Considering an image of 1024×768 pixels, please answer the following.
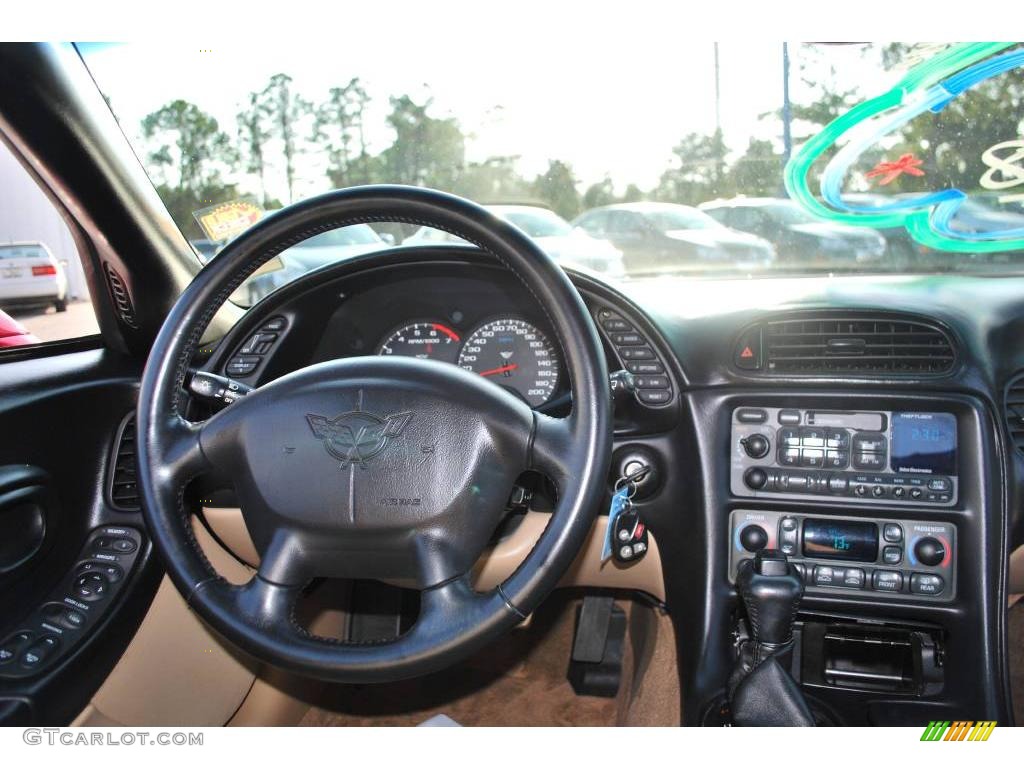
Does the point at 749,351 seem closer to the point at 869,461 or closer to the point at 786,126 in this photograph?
the point at 869,461

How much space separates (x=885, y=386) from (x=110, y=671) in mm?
1848

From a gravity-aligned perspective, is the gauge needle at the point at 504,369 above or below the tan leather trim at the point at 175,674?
above

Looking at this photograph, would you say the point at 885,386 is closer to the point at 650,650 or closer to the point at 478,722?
the point at 650,650

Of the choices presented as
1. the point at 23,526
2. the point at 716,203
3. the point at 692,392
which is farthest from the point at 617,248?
the point at 23,526

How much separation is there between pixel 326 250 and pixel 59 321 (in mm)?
766

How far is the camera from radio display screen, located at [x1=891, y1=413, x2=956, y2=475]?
2000mm

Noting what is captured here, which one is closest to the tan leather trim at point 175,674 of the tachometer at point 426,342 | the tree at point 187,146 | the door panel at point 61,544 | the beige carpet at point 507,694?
the door panel at point 61,544

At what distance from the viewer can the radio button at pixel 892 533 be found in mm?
2023

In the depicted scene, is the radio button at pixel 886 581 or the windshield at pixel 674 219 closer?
the radio button at pixel 886 581

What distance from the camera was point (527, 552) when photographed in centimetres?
200

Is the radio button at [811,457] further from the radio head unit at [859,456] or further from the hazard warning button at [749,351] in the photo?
the hazard warning button at [749,351]

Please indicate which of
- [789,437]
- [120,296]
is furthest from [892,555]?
[120,296]

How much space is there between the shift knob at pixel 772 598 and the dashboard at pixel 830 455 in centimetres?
26

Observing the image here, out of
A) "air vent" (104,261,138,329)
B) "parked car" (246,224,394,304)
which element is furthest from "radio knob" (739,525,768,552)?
A: "air vent" (104,261,138,329)
